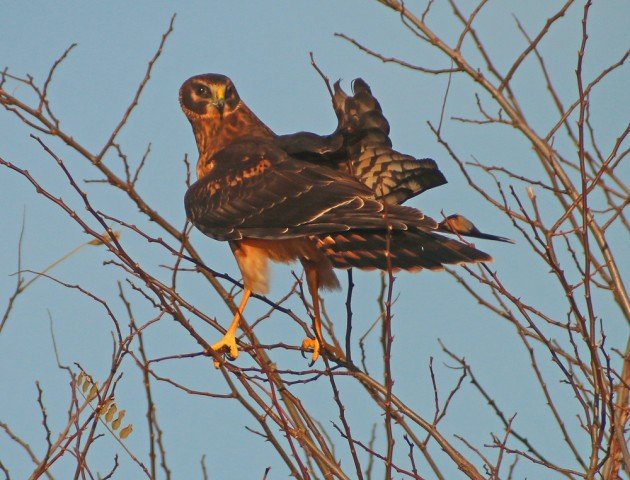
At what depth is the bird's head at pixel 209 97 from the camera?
20.5 ft

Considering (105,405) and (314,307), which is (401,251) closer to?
(314,307)

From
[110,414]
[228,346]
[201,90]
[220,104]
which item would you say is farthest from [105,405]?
[201,90]

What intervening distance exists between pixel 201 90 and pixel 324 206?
6.56 ft

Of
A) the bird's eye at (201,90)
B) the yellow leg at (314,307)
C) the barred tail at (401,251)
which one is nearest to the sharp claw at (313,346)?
the yellow leg at (314,307)

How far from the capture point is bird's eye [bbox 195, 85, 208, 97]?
249 inches

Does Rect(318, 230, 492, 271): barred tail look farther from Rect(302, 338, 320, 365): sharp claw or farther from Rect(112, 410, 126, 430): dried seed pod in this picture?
Rect(112, 410, 126, 430): dried seed pod

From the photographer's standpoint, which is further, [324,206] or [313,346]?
[313,346]

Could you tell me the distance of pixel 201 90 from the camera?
6.37 metres

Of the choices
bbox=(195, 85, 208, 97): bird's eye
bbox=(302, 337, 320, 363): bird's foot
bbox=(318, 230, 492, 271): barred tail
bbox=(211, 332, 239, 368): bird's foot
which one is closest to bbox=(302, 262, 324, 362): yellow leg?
bbox=(302, 337, 320, 363): bird's foot

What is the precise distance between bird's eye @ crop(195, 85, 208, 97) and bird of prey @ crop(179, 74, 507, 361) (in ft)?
2.36

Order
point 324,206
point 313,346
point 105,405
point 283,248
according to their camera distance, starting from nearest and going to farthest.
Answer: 1. point 105,405
2. point 324,206
3. point 313,346
4. point 283,248

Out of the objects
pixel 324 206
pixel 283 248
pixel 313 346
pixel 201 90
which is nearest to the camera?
pixel 324 206

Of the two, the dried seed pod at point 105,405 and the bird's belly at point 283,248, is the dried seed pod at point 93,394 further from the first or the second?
the bird's belly at point 283,248

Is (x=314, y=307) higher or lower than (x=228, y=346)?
higher
